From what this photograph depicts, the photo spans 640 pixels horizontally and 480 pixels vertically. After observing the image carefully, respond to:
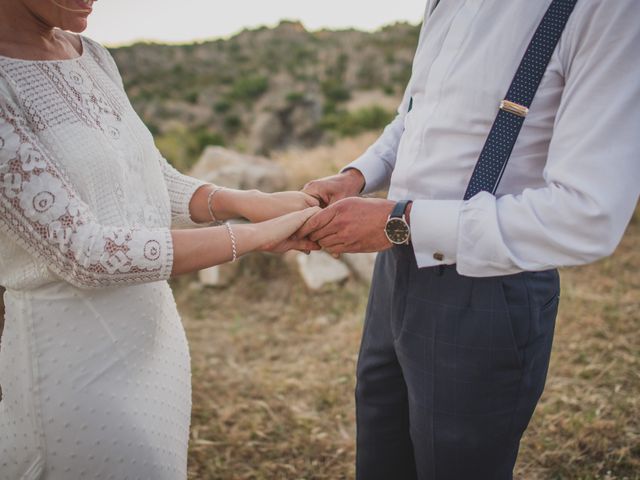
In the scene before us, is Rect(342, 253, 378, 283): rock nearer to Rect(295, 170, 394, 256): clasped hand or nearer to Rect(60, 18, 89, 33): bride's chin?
Rect(295, 170, 394, 256): clasped hand

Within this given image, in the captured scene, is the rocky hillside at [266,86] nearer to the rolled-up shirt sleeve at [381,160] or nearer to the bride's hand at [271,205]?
the bride's hand at [271,205]

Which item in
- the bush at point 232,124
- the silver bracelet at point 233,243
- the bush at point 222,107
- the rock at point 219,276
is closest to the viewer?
the silver bracelet at point 233,243

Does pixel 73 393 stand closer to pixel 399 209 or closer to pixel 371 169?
pixel 399 209

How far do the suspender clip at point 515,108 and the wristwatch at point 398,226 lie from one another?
0.37 m

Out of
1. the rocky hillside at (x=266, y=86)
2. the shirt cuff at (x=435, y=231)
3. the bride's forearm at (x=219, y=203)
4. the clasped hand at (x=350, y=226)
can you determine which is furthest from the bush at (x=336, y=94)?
the shirt cuff at (x=435, y=231)

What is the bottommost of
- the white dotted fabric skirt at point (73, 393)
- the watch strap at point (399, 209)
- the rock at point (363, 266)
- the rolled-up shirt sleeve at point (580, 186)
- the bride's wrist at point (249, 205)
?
the rock at point (363, 266)

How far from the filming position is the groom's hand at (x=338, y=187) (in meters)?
1.97

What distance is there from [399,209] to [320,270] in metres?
3.96

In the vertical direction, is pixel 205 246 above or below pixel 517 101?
below

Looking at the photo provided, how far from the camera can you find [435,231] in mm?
1354

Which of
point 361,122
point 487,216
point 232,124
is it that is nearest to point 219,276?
point 487,216

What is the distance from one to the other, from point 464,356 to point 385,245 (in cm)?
41

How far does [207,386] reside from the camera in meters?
3.72

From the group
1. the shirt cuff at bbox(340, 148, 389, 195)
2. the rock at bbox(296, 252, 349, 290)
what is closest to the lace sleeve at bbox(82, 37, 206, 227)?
the shirt cuff at bbox(340, 148, 389, 195)
